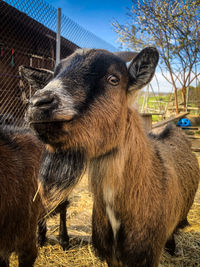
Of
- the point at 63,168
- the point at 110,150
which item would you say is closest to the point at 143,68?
the point at 110,150

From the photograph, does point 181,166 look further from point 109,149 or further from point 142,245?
point 109,149

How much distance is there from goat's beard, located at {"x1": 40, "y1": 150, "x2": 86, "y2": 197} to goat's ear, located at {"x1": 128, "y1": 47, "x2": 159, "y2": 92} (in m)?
0.68

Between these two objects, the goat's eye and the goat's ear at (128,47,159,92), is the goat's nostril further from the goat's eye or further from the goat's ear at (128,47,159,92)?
the goat's ear at (128,47,159,92)

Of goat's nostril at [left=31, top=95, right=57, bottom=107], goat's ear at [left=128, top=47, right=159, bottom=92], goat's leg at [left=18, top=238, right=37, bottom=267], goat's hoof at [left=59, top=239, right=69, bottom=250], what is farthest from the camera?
goat's hoof at [left=59, top=239, right=69, bottom=250]

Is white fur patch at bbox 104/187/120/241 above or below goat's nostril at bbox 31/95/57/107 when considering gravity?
below

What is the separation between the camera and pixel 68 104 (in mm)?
1180

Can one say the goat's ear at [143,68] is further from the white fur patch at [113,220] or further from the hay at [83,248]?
the hay at [83,248]

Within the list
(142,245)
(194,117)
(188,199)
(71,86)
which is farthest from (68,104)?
(194,117)

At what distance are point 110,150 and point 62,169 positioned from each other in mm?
369

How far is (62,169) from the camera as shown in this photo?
4.50 feet

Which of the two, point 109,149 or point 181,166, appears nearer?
point 109,149

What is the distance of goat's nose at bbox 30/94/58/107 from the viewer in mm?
1108

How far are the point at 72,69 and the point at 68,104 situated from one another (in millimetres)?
337

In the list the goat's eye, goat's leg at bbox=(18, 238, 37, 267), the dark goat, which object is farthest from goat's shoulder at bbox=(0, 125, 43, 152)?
the goat's eye
